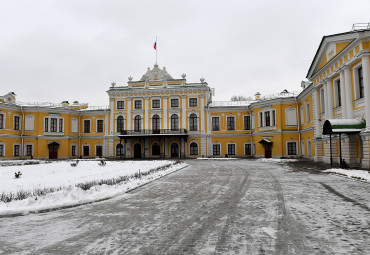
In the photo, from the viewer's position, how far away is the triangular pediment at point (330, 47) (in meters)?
17.1

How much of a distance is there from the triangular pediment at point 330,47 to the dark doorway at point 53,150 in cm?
3207

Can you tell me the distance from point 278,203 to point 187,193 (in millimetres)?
2787

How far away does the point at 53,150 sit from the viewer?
3656 cm

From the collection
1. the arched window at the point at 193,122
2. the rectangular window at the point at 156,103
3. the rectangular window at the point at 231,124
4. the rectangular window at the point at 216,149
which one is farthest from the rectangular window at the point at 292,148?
the rectangular window at the point at 156,103

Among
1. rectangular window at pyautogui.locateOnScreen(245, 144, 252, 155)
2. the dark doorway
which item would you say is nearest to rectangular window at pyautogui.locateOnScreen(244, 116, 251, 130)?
rectangular window at pyautogui.locateOnScreen(245, 144, 252, 155)

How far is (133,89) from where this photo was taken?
38.0m

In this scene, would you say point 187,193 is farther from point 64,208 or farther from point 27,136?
point 27,136

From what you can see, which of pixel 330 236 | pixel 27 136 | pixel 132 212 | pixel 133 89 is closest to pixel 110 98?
pixel 133 89

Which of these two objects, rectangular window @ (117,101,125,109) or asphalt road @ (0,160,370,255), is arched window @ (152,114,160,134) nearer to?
rectangular window @ (117,101,125,109)

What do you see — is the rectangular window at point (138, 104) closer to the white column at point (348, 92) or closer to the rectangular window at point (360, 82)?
the white column at point (348, 92)

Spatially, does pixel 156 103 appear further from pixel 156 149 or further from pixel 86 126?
pixel 86 126

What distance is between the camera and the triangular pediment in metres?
17.1

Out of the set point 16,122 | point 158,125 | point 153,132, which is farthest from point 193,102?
point 16,122

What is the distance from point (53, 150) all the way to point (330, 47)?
3390 cm
